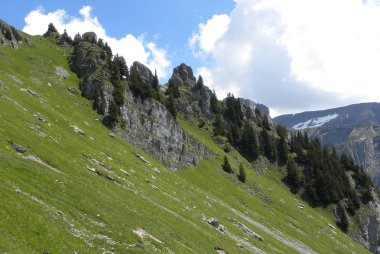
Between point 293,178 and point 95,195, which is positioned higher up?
point 293,178

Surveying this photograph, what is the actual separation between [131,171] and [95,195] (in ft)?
81.1

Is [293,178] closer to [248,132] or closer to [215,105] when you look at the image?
[248,132]

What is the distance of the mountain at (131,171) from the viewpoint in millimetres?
32469

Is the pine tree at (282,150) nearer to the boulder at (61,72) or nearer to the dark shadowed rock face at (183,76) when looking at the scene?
the dark shadowed rock face at (183,76)

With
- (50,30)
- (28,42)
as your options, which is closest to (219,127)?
(28,42)

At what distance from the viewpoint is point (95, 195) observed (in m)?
39.5

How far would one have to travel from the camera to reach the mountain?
1278 inches

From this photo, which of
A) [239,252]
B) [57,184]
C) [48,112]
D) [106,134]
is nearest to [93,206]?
[57,184]

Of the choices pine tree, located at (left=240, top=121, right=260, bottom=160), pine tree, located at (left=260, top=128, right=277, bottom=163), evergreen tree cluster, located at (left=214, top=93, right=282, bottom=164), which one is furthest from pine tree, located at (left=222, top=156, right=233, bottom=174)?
pine tree, located at (left=260, top=128, right=277, bottom=163)

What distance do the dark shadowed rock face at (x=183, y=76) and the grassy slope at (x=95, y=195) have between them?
60593 millimetres

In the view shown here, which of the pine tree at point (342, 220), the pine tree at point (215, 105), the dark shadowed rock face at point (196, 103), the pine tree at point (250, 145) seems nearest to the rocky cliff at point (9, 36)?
the dark shadowed rock face at point (196, 103)

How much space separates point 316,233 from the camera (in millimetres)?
95562

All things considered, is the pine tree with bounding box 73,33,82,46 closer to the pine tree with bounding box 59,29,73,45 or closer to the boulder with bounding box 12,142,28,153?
the pine tree with bounding box 59,29,73,45

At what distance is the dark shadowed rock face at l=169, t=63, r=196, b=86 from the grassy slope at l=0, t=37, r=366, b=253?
6059cm
